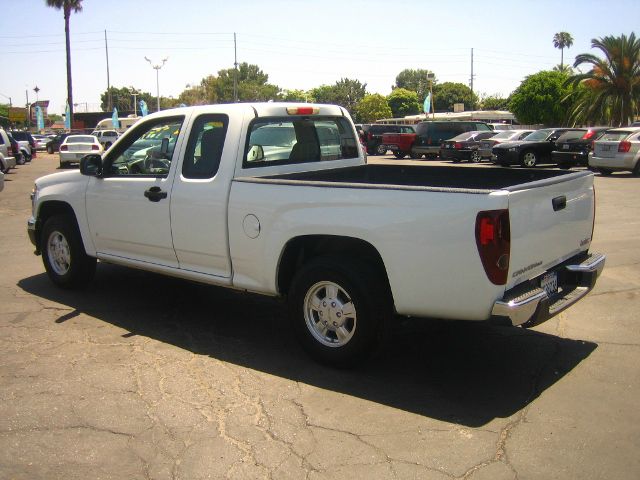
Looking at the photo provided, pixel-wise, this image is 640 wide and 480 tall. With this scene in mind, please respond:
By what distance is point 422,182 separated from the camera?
6113 mm

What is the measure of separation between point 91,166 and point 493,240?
404cm

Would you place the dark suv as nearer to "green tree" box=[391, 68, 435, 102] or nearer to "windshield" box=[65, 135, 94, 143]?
"windshield" box=[65, 135, 94, 143]

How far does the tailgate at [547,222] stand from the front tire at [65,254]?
4564mm

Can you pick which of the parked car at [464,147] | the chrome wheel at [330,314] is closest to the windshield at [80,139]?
the parked car at [464,147]

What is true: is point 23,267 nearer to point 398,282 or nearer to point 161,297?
point 161,297

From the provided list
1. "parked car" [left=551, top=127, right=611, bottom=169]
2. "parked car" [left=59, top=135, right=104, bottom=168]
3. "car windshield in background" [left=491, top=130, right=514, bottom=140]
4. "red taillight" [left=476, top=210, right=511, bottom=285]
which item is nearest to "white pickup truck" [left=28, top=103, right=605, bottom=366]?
"red taillight" [left=476, top=210, right=511, bottom=285]

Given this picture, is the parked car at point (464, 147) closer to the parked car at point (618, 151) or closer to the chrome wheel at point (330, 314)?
the parked car at point (618, 151)

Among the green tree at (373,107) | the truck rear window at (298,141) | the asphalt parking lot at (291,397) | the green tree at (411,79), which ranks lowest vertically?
the asphalt parking lot at (291,397)

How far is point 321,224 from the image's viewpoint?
177 inches

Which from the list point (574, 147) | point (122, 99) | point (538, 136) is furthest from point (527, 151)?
point (122, 99)

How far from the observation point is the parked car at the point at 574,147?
21844 millimetres

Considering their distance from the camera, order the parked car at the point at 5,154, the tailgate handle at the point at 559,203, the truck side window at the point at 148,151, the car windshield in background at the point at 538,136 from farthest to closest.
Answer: the car windshield in background at the point at 538,136, the parked car at the point at 5,154, the truck side window at the point at 148,151, the tailgate handle at the point at 559,203

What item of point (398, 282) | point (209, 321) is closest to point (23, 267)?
point (209, 321)

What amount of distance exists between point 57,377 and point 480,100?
11462 centimetres
